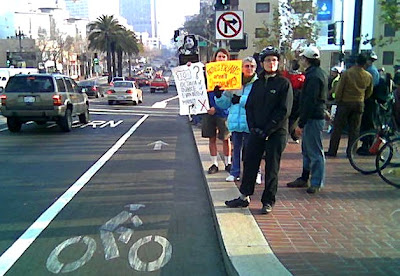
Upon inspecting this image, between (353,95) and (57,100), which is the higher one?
(353,95)

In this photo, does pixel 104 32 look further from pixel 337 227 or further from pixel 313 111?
pixel 337 227

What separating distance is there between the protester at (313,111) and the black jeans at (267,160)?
984mm

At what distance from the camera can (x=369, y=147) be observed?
319 inches

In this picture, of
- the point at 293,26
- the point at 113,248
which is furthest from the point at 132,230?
the point at 293,26

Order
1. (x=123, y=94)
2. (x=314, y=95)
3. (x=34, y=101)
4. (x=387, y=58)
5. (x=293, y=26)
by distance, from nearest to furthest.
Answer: (x=314, y=95), (x=34, y=101), (x=293, y=26), (x=123, y=94), (x=387, y=58)

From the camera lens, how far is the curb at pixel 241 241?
4133 mm

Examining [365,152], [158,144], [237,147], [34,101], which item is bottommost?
[158,144]

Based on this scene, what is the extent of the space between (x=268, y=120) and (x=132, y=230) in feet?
6.83

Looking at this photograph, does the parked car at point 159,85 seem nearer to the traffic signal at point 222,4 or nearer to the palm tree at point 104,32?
the palm tree at point 104,32

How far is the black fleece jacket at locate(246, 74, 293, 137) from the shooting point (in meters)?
5.34

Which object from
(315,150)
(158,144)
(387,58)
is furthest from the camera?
(387,58)

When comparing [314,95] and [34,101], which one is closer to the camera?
[314,95]

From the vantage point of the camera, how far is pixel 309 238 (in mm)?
4809

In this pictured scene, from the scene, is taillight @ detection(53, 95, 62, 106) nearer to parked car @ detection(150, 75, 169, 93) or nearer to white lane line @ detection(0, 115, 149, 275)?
white lane line @ detection(0, 115, 149, 275)
